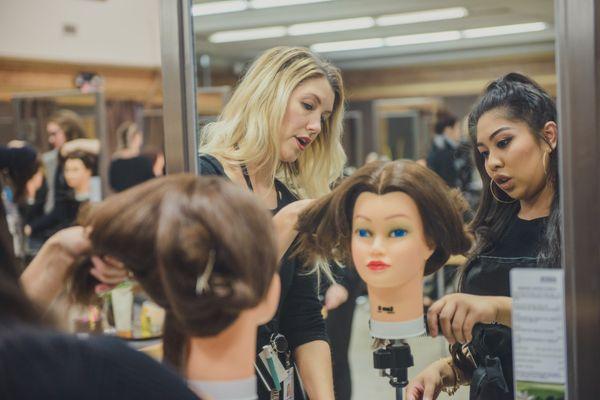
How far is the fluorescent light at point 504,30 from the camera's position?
140 cm

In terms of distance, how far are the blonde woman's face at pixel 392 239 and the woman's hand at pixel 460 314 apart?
0.07 metres

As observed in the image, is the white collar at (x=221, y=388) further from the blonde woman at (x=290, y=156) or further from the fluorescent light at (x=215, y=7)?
the fluorescent light at (x=215, y=7)

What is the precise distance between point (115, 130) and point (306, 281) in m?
6.81

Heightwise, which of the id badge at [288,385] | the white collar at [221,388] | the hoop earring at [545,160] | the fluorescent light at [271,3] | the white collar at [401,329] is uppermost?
the fluorescent light at [271,3]

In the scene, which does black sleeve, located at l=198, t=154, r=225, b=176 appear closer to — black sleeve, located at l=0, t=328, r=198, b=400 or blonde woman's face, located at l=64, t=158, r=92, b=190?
black sleeve, located at l=0, t=328, r=198, b=400

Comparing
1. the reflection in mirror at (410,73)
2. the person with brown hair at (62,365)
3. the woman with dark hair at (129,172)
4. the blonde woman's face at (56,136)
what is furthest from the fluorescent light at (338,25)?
the blonde woman's face at (56,136)

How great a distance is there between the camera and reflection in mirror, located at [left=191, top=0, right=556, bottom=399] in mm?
1331

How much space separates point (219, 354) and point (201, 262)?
18cm

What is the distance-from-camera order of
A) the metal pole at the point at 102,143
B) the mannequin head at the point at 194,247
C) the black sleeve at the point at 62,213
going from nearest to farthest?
the mannequin head at the point at 194,247, the black sleeve at the point at 62,213, the metal pole at the point at 102,143

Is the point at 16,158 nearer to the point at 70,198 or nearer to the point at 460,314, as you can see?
the point at 460,314

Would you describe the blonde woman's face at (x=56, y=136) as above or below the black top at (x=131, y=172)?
above

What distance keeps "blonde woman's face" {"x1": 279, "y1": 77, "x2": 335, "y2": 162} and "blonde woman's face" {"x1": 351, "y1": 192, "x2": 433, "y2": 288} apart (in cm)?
19

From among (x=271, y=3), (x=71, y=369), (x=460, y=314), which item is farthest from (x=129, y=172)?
(x=71, y=369)

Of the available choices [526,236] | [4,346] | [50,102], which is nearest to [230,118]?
[526,236]
